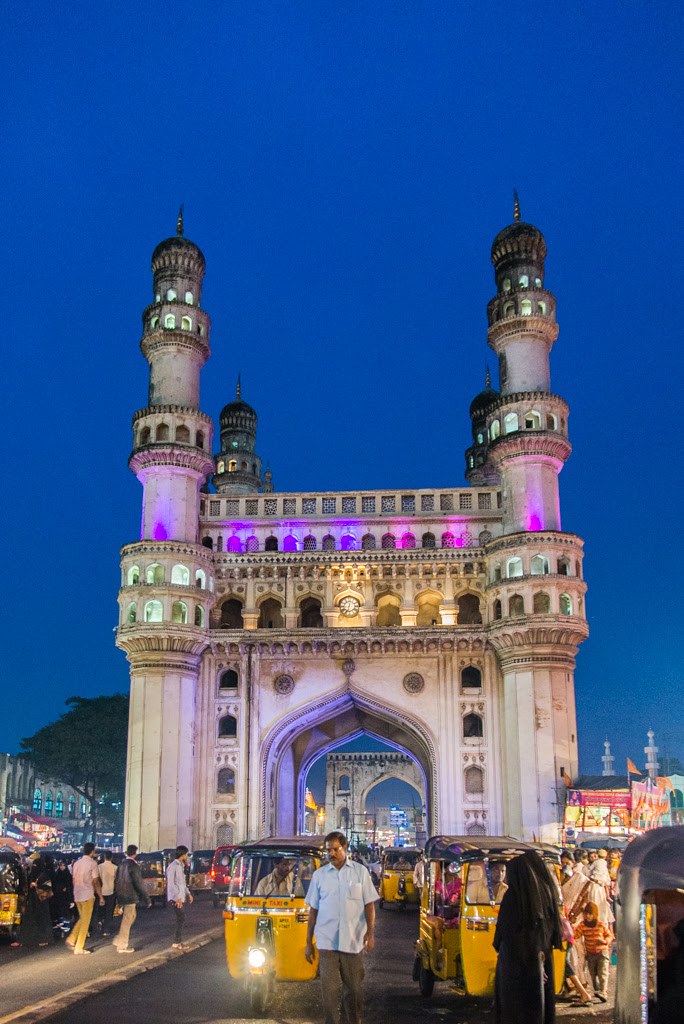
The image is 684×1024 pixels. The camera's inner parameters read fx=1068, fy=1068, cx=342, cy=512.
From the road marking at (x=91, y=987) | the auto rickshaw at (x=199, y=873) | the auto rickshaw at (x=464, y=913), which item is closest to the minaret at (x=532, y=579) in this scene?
the auto rickshaw at (x=199, y=873)

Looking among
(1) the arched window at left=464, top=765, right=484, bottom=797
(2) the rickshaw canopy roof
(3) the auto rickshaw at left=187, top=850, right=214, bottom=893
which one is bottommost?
(3) the auto rickshaw at left=187, top=850, right=214, bottom=893

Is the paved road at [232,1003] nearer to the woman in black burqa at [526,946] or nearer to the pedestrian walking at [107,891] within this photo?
the woman in black burqa at [526,946]

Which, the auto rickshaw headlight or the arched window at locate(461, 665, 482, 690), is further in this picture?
the arched window at locate(461, 665, 482, 690)

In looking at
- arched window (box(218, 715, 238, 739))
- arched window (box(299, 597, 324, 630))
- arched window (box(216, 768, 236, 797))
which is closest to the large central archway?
arched window (box(216, 768, 236, 797))

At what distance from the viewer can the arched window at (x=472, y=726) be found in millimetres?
43094

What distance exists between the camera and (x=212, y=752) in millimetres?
43188

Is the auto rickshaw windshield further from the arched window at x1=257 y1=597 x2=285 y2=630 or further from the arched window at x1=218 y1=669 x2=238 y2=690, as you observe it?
the arched window at x1=257 y1=597 x2=285 y2=630

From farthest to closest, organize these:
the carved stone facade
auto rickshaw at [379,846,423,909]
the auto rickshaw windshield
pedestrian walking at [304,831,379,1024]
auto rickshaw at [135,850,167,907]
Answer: the carved stone facade → auto rickshaw at [135,850,167,907] → auto rickshaw at [379,846,423,909] → the auto rickshaw windshield → pedestrian walking at [304,831,379,1024]

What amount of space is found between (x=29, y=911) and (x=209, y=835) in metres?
22.4

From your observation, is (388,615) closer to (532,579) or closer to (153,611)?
(532,579)

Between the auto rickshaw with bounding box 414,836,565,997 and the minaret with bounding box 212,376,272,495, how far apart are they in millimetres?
48985

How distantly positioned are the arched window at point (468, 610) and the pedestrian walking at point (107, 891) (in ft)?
80.2

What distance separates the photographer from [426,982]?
43.0 feet

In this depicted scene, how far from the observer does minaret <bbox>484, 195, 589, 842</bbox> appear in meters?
39.8
